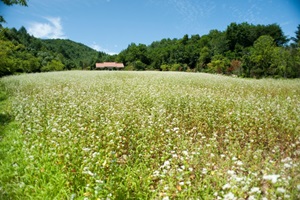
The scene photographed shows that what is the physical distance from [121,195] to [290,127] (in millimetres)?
4845

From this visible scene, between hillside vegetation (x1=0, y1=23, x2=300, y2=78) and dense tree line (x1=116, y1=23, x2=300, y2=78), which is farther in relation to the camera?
dense tree line (x1=116, y1=23, x2=300, y2=78)

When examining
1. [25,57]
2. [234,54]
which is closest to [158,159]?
[25,57]

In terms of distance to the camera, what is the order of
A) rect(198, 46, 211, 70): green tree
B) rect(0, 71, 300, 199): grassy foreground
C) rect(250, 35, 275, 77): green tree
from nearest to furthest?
rect(0, 71, 300, 199): grassy foreground → rect(250, 35, 275, 77): green tree → rect(198, 46, 211, 70): green tree

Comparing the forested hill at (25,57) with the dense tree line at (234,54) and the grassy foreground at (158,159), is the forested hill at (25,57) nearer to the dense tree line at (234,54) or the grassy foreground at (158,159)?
the grassy foreground at (158,159)

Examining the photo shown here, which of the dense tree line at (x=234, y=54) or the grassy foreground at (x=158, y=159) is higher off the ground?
the dense tree line at (x=234, y=54)

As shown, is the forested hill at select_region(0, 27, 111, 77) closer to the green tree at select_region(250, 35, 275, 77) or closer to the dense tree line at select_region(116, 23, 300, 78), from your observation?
the dense tree line at select_region(116, 23, 300, 78)

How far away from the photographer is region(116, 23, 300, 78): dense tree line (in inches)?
1440

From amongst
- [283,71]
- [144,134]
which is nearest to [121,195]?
[144,134]

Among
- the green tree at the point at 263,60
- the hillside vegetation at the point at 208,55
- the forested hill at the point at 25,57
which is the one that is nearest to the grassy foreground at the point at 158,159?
the forested hill at the point at 25,57

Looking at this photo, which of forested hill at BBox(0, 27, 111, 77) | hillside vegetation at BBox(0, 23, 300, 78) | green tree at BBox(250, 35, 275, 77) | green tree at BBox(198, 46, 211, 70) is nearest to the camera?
forested hill at BBox(0, 27, 111, 77)

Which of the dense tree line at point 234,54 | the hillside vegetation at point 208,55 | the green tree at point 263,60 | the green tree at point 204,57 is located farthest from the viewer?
the green tree at point 204,57

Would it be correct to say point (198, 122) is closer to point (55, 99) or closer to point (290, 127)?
point (290, 127)

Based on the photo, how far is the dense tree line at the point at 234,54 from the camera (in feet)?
120

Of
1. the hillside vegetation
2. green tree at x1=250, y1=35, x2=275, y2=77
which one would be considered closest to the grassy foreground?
the hillside vegetation
